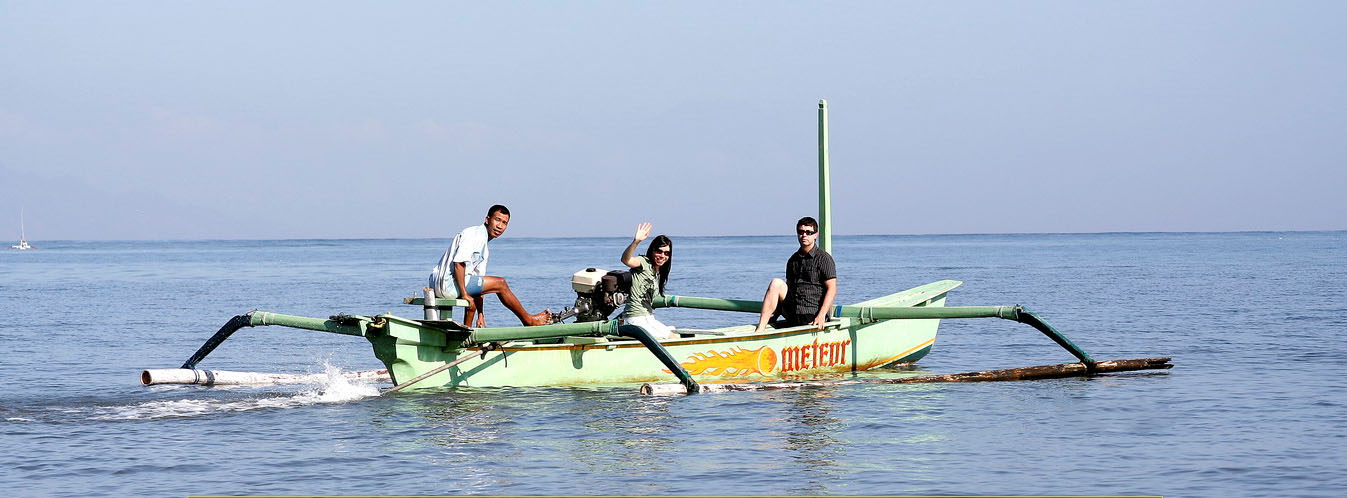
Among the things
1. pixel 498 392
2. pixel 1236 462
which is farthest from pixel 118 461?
pixel 1236 462

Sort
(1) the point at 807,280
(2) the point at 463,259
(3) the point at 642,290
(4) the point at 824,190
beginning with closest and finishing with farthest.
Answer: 1. (2) the point at 463,259
2. (3) the point at 642,290
3. (1) the point at 807,280
4. (4) the point at 824,190

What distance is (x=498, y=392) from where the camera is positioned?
43.5 feet

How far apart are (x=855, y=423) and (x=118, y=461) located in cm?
626

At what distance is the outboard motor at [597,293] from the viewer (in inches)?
529

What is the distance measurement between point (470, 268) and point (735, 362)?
3176 mm

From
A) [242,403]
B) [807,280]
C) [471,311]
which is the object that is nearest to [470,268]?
[471,311]

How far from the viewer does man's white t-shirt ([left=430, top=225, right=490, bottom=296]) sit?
12.6 metres

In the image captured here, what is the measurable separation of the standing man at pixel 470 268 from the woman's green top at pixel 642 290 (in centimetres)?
137

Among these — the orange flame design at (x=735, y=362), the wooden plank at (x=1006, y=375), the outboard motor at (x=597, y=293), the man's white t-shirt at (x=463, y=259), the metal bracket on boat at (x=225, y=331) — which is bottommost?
the wooden plank at (x=1006, y=375)

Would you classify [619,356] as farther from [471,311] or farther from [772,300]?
[772,300]

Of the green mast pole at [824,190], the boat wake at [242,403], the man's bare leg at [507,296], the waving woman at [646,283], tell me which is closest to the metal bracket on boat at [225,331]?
the boat wake at [242,403]

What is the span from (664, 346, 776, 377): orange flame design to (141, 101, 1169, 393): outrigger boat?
1cm

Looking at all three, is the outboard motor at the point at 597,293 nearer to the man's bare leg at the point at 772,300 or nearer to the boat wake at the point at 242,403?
the man's bare leg at the point at 772,300

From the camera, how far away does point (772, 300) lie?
14.4 m
